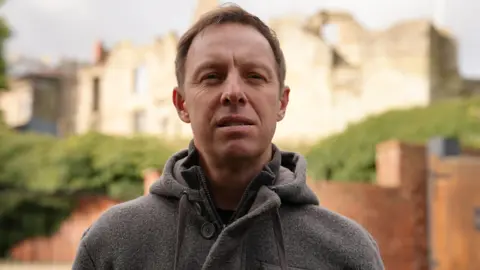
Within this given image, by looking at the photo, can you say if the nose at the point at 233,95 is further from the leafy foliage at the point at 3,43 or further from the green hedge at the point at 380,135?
the leafy foliage at the point at 3,43

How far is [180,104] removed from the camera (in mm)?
2135

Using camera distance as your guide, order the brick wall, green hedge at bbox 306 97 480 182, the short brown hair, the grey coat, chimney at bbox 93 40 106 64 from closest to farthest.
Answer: the grey coat, the short brown hair, the brick wall, green hedge at bbox 306 97 480 182, chimney at bbox 93 40 106 64

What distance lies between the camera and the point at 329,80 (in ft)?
100

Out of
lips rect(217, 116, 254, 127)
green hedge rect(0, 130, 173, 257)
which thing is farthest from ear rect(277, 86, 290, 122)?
green hedge rect(0, 130, 173, 257)

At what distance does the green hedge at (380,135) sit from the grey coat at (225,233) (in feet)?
43.4

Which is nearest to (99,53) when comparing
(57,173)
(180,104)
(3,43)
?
(57,173)

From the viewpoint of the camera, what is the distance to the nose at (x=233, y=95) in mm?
1920

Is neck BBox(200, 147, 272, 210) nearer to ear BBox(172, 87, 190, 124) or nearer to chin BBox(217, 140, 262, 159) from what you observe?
chin BBox(217, 140, 262, 159)

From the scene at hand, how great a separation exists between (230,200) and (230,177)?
7 cm

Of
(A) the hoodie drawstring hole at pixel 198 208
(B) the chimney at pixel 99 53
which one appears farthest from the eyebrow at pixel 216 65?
(B) the chimney at pixel 99 53

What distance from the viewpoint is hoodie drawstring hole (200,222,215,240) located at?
6.30ft

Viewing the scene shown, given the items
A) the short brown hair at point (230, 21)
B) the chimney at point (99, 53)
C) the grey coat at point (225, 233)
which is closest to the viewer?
the grey coat at point (225, 233)

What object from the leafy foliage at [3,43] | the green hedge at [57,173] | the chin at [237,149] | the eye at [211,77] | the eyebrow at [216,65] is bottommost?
the green hedge at [57,173]

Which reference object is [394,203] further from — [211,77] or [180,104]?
[211,77]
